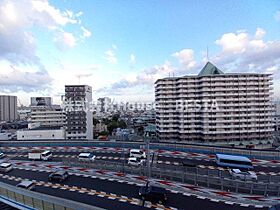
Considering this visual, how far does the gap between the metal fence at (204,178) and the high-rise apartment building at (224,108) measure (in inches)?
903

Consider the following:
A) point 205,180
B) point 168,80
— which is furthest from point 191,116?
point 205,180

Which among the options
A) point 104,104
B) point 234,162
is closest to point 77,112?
point 234,162

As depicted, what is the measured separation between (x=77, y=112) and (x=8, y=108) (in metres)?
66.1

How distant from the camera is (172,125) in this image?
3672cm

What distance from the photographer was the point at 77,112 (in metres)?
37.3

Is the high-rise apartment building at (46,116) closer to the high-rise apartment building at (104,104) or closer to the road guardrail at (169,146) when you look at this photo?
the road guardrail at (169,146)

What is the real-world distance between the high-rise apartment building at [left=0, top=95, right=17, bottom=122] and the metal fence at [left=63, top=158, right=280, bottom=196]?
8722cm

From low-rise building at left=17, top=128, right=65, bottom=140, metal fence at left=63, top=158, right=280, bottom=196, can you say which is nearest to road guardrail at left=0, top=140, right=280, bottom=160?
metal fence at left=63, top=158, right=280, bottom=196

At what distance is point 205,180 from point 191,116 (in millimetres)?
24894

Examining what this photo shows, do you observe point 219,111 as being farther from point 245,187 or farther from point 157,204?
point 157,204

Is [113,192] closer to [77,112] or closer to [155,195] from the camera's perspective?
[155,195]

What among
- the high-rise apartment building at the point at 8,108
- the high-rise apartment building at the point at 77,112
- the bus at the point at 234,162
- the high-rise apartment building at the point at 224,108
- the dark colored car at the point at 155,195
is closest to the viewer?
the dark colored car at the point at 155,195

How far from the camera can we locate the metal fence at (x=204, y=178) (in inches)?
405

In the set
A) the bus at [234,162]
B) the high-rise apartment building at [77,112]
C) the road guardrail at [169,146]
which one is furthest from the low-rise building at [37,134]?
the bus at [234,162]
